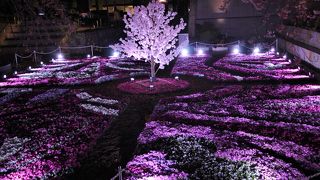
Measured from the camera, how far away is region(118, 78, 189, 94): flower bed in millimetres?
18263

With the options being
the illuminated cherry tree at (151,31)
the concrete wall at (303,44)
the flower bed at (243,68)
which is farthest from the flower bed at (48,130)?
the concrete wall at (303,44)

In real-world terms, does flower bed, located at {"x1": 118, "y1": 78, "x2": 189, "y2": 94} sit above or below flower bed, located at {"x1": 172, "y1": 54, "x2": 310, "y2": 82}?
below

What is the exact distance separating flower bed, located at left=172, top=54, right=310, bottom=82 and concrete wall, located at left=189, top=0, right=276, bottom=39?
929 cm

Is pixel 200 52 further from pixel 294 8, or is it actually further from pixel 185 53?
pixel 294 8

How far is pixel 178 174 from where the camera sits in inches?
358

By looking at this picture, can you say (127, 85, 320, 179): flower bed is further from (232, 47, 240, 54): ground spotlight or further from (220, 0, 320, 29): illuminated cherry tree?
(232, 47, 240, 54): ground spotlight

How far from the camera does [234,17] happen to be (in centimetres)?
3731

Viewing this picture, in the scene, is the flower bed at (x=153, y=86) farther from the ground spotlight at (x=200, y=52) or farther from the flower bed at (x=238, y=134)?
the ground spotlight at (x=200, y=52)

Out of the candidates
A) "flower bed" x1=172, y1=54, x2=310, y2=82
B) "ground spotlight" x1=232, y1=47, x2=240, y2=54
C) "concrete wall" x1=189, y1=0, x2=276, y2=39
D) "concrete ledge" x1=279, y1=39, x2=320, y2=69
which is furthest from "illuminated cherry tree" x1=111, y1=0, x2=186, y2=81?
"concrete wall" x1=189, y1=0, x2=276, y2=39

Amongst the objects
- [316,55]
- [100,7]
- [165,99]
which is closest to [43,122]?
[165,99]

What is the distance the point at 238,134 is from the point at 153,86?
798 cm

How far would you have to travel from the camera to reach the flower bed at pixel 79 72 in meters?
21.6

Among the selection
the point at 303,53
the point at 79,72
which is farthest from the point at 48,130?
the point at 303,53

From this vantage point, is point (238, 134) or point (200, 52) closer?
point (238, 134)
